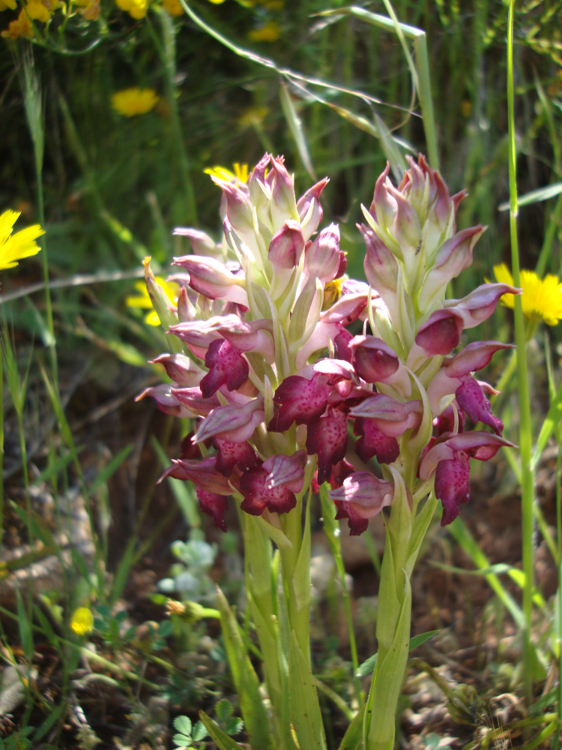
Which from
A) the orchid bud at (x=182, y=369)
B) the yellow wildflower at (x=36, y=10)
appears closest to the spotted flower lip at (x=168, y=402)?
the orchid bud at (x=182, y=369)

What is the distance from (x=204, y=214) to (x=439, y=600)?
156 centimetres

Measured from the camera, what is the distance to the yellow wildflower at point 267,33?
2.01 meters

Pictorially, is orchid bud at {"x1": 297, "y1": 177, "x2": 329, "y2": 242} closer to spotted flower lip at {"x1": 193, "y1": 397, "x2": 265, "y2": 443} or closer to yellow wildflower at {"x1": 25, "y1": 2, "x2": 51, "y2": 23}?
spotted flower lip at {"x1": 193, "y1": 397, "x2": 265, "y2": 443}

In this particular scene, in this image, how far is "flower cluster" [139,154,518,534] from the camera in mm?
771

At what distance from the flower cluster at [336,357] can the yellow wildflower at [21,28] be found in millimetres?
787

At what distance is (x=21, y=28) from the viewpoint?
49.5 inches

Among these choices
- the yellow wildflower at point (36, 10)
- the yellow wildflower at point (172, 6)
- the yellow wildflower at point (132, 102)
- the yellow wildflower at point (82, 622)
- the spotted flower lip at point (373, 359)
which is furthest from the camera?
the yellow wildflower at point (132, 102)

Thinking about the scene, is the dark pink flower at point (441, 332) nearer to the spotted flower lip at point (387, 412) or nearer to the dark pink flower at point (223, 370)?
the spotted flower lip at point (387, 412)

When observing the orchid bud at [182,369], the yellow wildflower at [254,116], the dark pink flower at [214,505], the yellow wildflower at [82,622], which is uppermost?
the yellow wildflower at [254,116]

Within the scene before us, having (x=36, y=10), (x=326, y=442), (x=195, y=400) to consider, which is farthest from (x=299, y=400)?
(x=36, y=10)

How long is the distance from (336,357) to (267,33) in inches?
64.5

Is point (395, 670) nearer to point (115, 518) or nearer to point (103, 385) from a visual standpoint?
point (115, 518)

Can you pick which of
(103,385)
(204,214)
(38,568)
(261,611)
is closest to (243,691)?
(261,611)

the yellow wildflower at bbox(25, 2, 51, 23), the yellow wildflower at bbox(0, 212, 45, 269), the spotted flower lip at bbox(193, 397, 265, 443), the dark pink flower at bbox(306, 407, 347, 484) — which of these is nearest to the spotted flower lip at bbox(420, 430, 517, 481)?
the dark pink flower at bbox(306, 407, 347, 484)
